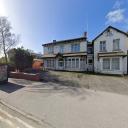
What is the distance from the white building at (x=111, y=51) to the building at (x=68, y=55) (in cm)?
214

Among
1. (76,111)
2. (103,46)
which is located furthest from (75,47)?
(76,111)

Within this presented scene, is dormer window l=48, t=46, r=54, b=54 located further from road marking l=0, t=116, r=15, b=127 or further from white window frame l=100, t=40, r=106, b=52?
road marking l=0, t=116, r=15, b=127

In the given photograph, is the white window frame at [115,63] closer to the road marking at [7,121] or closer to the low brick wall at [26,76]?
the low brick wall at [26,76]

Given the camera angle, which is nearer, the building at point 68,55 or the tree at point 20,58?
the tree at point 20,58

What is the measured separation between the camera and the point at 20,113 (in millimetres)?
6668

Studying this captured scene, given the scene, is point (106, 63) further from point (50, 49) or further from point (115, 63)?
point (50, 49)

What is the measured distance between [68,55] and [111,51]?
878 cm

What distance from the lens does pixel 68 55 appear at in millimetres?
28875

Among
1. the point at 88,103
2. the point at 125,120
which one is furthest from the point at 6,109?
the point at 125,120

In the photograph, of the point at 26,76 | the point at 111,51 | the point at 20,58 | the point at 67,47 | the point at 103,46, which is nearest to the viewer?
the point at 26,76

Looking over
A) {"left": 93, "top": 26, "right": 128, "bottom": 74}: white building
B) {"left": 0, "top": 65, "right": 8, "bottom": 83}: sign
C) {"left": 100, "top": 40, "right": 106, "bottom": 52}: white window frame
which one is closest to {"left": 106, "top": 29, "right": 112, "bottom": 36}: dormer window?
{"left": 93, "top": 26, "right": 128, "bottom": 74}: white building

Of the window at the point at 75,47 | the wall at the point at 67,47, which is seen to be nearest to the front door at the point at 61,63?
the wall at the point at 67,47

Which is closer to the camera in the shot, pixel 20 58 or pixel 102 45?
pixel 102 45

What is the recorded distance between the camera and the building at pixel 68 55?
88.8 ft
